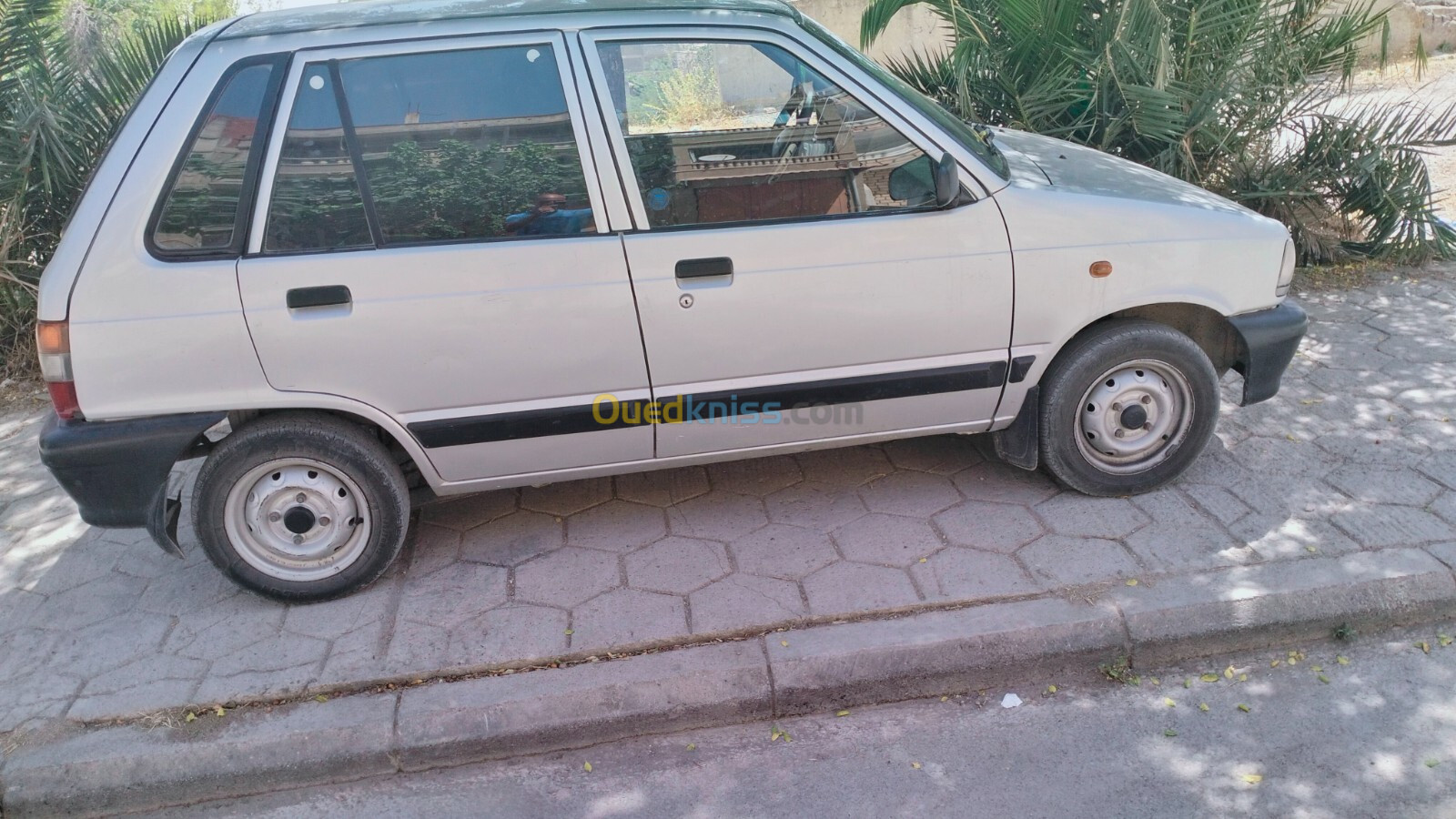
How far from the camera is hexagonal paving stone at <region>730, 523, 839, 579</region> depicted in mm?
3697

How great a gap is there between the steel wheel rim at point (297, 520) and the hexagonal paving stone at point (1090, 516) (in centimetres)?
251

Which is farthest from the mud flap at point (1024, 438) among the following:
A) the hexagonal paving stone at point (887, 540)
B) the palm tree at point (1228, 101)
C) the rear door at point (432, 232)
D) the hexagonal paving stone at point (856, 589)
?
the palm tree at point (1228, 101)

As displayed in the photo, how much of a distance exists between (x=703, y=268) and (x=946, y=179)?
0.86 metres

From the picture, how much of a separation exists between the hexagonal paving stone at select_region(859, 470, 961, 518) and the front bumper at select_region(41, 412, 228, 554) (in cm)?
239

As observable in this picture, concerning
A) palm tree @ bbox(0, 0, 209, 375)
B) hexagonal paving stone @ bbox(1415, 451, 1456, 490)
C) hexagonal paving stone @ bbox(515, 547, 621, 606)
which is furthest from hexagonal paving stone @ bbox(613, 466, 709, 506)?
palm tree @ bbox(0, 0, 209, 375)

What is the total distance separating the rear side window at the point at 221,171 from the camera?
3252mm

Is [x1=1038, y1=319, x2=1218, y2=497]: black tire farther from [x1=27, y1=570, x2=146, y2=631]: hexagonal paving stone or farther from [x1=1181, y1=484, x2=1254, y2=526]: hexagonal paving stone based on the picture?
[x1=27, y1=570, x2=146, y2=631]: hexagonal paving stone

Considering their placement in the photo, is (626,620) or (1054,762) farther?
(626,620)

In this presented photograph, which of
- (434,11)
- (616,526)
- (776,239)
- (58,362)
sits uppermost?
(434,11)

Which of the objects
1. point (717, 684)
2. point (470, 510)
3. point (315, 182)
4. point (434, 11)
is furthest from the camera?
point (470, 510)

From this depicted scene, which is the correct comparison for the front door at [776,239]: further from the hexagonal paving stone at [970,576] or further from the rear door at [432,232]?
the hexagonal paving stone at [970,576]

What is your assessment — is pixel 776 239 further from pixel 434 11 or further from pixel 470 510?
pixel 470 510

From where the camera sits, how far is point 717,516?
4.08 metres

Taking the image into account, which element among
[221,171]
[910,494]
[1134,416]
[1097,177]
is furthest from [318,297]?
[1134,416]
